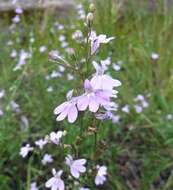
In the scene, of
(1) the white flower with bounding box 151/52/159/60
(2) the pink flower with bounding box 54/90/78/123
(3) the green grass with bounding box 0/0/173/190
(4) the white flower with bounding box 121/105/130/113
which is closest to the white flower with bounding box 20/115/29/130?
(3) the green grass with bounding box 0/0/173/190

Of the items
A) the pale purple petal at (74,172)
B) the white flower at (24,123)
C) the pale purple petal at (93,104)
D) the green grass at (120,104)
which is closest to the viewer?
the pale purple petal at (93,104)

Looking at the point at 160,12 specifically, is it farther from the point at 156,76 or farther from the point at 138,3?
the point at 156,76

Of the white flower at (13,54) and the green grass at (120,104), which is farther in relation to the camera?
the white flower at (13,54)

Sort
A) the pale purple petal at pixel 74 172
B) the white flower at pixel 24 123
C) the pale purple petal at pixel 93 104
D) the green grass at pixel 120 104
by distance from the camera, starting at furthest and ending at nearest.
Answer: the white flower at pixel 24 123 → the green grass at pixel 120 104 → the pale purple petal at pixel 74 172 → the pale purple petal at pixel 93 104

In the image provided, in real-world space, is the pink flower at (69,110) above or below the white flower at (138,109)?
below

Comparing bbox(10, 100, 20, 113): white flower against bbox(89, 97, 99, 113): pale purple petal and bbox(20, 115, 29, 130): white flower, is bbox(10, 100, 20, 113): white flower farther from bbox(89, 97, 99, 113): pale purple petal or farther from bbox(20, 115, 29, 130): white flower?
bbox(89, 97, 99, 113): pale purple petal

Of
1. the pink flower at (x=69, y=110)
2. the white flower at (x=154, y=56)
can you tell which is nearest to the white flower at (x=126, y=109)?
the white flower at (x=154, y=56)

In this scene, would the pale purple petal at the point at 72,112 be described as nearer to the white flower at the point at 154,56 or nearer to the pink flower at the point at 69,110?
the pink flower at the point at 69,110

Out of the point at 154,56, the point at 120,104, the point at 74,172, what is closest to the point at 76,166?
the point at 74,172
